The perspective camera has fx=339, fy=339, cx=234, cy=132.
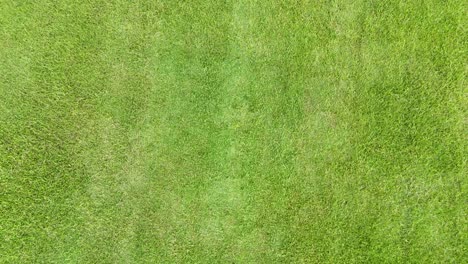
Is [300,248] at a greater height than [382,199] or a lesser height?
lesser

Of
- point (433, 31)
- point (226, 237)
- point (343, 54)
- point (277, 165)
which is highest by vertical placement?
point (433, 31)

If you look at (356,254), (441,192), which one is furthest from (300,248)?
(441,192)

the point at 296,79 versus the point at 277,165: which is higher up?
the point at 296,79

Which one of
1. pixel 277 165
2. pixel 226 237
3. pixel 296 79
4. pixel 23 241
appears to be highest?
pixel 296 79

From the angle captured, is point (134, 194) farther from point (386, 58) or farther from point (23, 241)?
point (386, 58)

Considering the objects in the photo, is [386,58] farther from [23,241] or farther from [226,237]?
[23,241]

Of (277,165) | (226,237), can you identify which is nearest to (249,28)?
(277,165)
